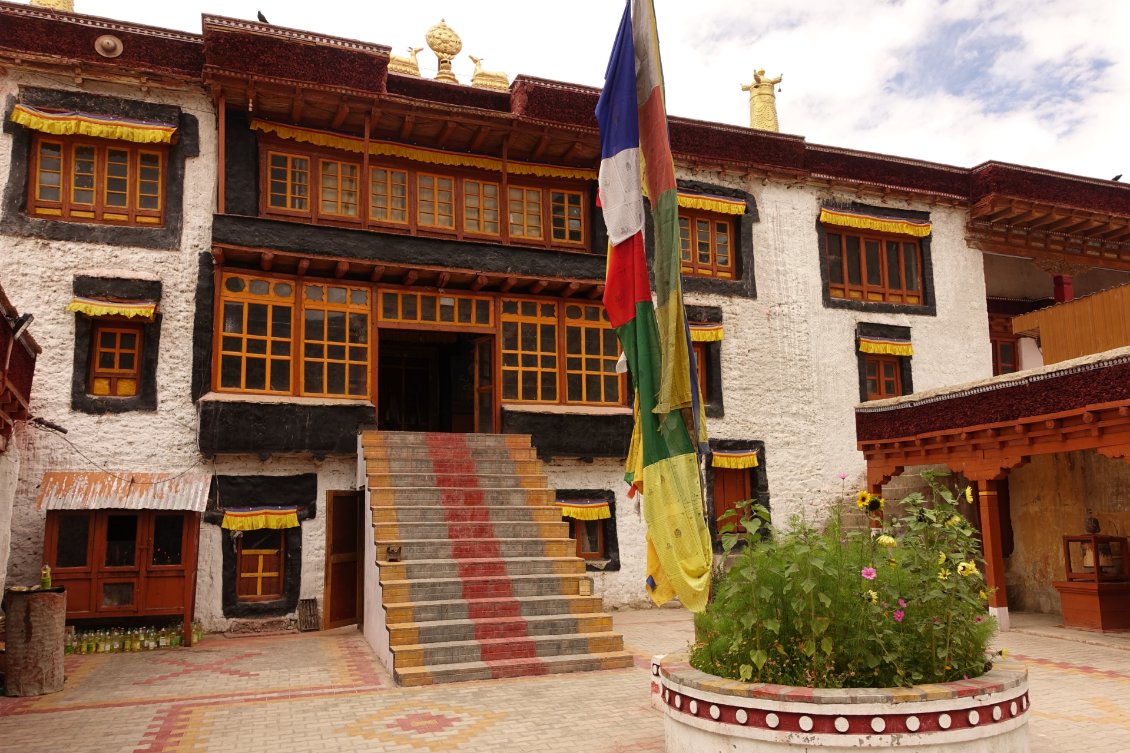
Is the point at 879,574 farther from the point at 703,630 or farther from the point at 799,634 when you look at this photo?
the point at 703,630

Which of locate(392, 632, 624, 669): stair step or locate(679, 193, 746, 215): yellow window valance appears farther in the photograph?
locate(679, 193, 746, 215): yellow window valance

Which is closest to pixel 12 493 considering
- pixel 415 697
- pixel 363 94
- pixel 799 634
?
pixel 415 697

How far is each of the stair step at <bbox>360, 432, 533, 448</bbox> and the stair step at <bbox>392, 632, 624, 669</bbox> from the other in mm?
4074

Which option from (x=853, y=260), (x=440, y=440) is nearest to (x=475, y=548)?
(x=440, y=440)

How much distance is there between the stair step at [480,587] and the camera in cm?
1007

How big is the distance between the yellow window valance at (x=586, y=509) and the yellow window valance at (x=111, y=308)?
6970 mm

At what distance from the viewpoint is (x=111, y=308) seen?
42.4 ft

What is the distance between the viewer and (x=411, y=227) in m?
15.3

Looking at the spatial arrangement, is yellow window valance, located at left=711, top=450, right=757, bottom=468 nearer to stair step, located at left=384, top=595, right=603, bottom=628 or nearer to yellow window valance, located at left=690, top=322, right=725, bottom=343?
yellow window valance, located at left=690, top=322, right=725, bottom=343

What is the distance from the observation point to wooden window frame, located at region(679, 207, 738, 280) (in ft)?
56.7

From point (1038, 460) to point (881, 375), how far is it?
152 inches

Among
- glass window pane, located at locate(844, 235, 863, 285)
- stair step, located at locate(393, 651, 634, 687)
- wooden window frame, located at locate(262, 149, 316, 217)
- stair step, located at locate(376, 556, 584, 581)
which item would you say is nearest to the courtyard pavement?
stair step, located at locate(393, 651, 634, 687)

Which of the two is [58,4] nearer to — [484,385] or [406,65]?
[406,65]

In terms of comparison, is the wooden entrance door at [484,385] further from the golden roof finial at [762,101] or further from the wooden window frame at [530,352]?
the golden roof finial at [762,101]
